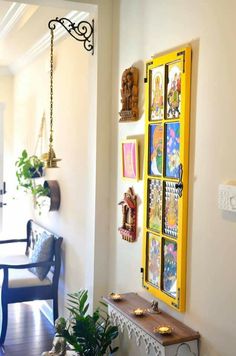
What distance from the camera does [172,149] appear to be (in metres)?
2.05

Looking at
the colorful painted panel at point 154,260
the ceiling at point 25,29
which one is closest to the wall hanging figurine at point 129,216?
the colorful painted panel at point 154,260

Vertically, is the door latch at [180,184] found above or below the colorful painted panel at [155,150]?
below

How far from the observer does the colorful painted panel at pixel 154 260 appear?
85.5 inches

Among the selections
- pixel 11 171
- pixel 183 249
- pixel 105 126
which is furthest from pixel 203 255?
pixel 11 171

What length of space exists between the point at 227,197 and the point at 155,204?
58 centimetres

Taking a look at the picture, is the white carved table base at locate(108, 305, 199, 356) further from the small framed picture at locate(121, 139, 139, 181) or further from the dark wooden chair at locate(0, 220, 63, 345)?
the dark wooden chair at locate(0, 220, 63, 345)

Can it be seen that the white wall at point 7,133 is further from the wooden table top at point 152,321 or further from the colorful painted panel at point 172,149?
the colorful painted panel at point 172,149

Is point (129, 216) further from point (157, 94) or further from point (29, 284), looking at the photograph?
point (29, 284)

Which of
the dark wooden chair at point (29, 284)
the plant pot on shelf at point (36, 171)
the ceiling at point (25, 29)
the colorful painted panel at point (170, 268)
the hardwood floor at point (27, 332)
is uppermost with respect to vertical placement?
the ceiling at point (25, 29)

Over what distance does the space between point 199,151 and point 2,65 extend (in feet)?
14.3

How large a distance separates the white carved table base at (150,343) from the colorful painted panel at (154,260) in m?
0.23

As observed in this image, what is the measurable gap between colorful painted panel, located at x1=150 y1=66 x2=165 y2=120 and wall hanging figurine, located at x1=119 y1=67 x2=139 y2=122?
0.63 feet

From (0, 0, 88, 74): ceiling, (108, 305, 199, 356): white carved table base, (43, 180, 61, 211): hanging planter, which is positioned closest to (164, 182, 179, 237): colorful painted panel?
(108, 305, 199, 356): white carved table base

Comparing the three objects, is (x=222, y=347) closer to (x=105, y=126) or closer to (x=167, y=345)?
(x=167, y=345)
